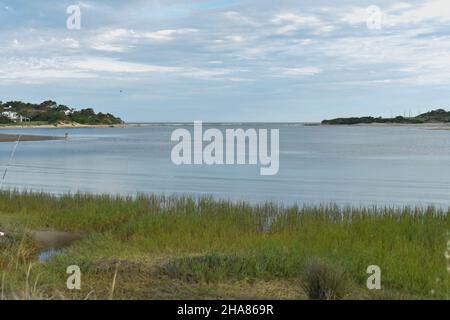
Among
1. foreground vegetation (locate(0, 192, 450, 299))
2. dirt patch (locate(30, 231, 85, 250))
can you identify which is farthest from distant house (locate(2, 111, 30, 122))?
dirt patch (locate(30, 231, 85, 250))

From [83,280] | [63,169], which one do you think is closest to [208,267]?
[83,280]

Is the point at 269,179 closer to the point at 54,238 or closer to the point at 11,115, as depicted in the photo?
the point at 54,238

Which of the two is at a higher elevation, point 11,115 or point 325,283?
point 11,115

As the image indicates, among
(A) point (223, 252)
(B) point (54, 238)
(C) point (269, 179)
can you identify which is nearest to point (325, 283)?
(A) point (223, 252)

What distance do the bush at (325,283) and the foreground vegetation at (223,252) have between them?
0.6 inches

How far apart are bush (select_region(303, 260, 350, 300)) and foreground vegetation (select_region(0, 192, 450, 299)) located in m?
0.01

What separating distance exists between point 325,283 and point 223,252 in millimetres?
3620

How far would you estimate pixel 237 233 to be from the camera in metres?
13.6

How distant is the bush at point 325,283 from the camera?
26.4 feet

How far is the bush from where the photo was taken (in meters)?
8.05

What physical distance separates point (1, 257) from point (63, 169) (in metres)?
27.6

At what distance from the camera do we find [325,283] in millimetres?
8062

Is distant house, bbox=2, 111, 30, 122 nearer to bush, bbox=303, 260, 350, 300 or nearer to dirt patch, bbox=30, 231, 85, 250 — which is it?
dirt patch, bbox=30, 231, 85, 250
